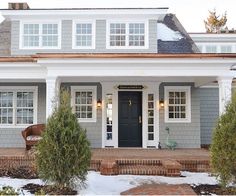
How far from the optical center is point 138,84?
13383mm

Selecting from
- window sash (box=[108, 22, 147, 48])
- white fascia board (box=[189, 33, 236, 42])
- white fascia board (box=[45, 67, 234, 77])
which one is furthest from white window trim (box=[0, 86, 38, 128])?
white fascia board (box=[189, 33, 236, 42])

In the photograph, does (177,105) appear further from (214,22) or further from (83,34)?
(214,22)

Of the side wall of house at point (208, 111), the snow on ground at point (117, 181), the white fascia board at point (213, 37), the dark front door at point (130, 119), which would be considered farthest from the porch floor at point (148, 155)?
the white fascia board at point (213, 37)

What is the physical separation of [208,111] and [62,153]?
966 centimetres

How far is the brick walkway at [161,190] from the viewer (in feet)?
22.0

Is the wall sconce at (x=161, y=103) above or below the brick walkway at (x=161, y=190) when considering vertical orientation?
above

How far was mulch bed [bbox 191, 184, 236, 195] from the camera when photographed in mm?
6738

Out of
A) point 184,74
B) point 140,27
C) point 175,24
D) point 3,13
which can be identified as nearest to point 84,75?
point 184,74

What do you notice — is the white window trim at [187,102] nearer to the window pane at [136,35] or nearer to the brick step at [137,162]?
the window pane at [136,35]

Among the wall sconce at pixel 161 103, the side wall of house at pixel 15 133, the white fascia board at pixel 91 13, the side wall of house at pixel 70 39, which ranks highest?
the white fascia board at pixel 91 13

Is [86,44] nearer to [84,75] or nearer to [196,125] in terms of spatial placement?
[84,75]

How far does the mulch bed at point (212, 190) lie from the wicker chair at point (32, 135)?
6.00 m

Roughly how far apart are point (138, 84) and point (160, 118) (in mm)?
1582

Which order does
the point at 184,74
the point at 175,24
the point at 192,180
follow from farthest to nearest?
the point at 175,24, the point at 184,74, the point at 192,180
